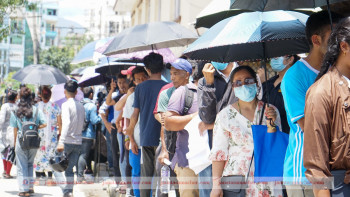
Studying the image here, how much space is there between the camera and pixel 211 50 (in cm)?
566

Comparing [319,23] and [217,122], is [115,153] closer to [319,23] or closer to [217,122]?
[217,122]

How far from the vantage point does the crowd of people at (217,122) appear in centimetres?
323

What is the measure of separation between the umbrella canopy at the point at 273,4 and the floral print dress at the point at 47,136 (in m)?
6.77

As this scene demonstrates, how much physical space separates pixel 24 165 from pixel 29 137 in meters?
0.57

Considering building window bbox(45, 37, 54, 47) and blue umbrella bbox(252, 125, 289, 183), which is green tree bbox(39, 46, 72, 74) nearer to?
building window bbox(45, 37, 54, 47)

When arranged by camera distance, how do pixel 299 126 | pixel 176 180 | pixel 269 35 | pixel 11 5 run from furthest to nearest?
1. pixel 11 5
2. pixel 176 180
3. pixel 269 35
4. pixel 299 126

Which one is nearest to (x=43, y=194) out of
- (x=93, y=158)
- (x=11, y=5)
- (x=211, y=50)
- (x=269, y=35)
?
(x=93, y=158)

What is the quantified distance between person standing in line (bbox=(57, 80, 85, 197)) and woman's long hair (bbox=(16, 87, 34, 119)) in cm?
64

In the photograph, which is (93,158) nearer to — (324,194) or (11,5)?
(11,5)

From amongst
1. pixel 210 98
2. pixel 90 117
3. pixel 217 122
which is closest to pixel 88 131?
pixel 90 117

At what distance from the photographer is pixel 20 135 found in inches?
411

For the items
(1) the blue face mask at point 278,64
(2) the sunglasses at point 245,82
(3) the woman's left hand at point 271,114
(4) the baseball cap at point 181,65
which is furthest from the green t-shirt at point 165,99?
(3) the woman's left hand at point 271,114

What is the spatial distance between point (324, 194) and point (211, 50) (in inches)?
107

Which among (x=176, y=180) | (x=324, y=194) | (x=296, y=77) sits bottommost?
(x=176, y=180)
